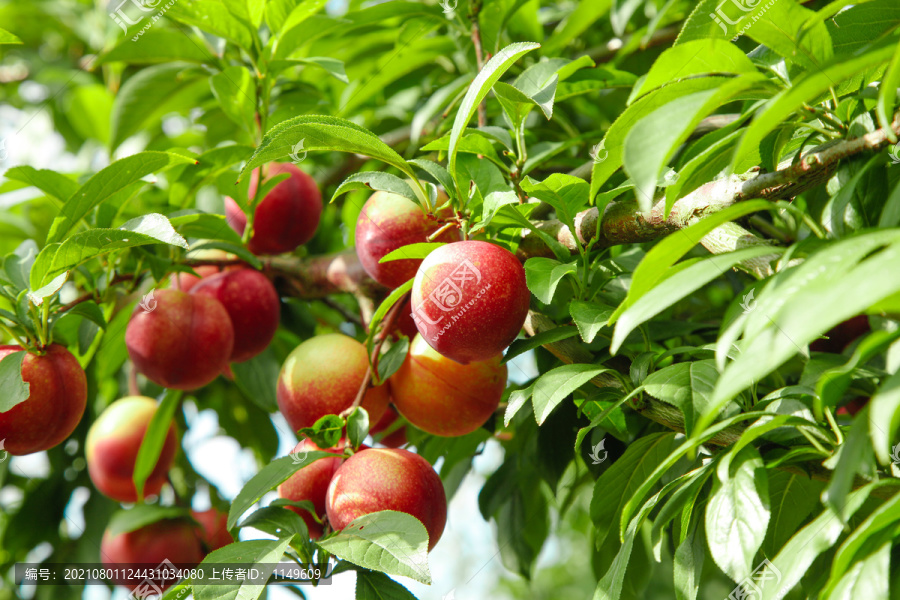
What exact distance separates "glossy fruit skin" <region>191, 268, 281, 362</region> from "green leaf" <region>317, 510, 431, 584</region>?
2.07 feet

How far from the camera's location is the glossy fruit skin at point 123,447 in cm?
171

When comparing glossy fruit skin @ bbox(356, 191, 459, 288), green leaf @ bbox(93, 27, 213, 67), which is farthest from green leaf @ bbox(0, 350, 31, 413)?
green leaf @ bbox(93, 27, 213, 67)

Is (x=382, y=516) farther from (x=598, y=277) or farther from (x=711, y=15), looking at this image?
(x=711, y=15)

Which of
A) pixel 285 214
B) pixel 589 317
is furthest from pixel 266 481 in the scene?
pixel 285 214

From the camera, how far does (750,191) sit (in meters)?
0.81

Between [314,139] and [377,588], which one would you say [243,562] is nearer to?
[377,588]

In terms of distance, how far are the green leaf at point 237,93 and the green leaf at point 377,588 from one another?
36.4 inches

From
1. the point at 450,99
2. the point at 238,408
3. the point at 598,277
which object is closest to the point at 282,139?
the point at 598,277

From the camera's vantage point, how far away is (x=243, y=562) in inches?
34.8

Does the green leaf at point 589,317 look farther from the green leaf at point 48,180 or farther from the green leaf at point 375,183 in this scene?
the green leaf at point 48,180

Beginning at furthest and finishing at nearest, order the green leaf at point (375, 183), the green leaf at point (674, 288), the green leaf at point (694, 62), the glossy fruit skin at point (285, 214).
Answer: the glossy fruit skin at point (285, 214), the green leaf at point (375, 183), the green leaf at point (694, 62), the green leaf at point (674, 288)

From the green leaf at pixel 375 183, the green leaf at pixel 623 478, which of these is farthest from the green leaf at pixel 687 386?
the green leaf at pixel 375 183

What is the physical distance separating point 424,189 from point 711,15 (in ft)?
1.41

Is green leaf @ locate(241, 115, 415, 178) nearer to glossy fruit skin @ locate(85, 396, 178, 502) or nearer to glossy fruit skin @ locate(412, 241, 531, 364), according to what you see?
glossy fruit skin @ locate(412, 241, 531, 364)
